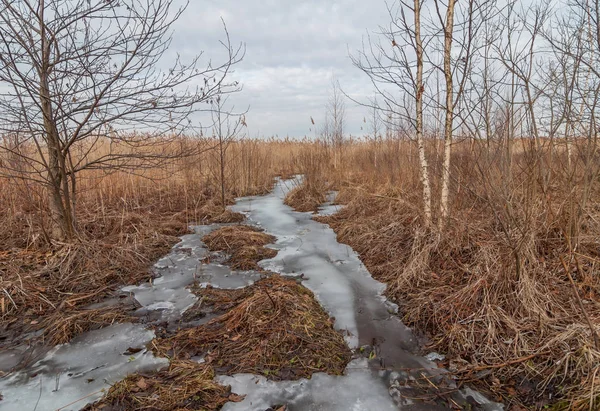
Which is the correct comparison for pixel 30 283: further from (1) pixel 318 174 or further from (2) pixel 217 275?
(1) pixel 318 174

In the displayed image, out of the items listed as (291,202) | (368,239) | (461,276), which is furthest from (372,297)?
(291,202)

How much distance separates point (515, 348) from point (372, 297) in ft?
4.30

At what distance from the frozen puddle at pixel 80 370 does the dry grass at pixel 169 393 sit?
0.11 metres

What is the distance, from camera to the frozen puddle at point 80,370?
74.5 inches

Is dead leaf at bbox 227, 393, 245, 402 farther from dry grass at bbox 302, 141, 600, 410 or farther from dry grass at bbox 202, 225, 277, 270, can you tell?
dry grass at bbox 202, 225, 277, 270

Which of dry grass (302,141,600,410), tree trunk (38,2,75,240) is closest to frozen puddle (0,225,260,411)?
tree trunk (38,2,75,240)

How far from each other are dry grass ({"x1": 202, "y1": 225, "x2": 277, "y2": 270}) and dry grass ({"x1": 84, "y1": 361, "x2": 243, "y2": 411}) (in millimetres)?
2007

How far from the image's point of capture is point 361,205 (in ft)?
20.5

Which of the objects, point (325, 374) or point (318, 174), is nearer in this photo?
point (325, 374)

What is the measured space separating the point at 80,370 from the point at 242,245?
8.87 feet

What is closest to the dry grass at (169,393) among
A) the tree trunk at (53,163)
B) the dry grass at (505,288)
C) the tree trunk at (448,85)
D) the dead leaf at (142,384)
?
the dead leaf at (142,384)

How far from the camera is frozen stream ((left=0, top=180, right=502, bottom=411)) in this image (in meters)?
1.92

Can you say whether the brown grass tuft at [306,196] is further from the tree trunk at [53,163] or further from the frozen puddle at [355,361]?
the tree trunk at [53,163]

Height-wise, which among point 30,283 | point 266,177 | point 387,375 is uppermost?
point 266,177
